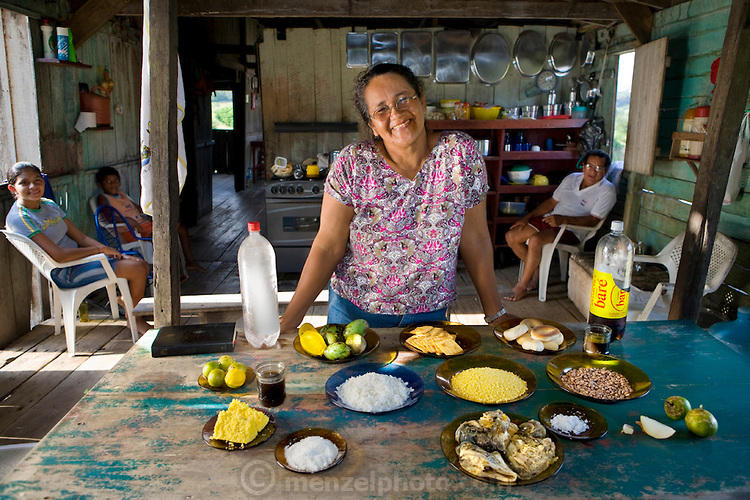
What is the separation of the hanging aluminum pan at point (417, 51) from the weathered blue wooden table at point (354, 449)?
515cm

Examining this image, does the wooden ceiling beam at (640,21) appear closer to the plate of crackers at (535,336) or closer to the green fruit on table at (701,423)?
the plate of crackers at (535,336)

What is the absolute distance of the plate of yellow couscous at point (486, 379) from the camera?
4.77 feet

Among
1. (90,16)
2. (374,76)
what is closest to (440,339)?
(374,76)

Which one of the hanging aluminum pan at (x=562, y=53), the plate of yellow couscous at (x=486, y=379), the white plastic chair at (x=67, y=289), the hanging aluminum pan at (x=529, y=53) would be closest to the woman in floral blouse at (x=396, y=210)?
the plate of yellow couscous at (x=486, y=379)

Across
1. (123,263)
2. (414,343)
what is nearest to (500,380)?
(414,343)

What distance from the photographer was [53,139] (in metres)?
4.41

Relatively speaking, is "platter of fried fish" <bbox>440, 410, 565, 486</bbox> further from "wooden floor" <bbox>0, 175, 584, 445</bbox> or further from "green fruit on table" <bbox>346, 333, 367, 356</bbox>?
"wooden floor" <bbox>0, 175, 584, 445</bbox>

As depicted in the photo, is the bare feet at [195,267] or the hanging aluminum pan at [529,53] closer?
the bare feet at [195,267]

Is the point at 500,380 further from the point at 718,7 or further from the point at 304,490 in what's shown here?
the point at 718,7

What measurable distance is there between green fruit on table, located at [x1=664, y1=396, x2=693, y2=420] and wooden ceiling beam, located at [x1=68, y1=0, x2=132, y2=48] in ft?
16.1

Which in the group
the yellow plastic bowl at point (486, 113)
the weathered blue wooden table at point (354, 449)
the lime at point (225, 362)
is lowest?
the weathered blue wooden table at point (354, 449)

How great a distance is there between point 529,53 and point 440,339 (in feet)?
17.4

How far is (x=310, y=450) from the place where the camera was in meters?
1.21

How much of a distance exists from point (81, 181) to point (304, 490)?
15.3ft
